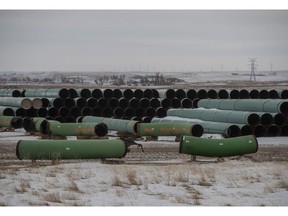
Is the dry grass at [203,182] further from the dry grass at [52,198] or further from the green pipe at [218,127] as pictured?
the green pipe at [218,127]

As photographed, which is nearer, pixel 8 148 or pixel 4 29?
pixel 4 29

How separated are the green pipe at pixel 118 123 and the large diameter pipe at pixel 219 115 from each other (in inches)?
101

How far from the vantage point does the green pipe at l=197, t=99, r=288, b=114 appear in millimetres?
19223

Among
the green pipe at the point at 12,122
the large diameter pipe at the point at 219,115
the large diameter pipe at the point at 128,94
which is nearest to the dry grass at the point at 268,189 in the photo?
the large diameter pipe at the point at 219,115

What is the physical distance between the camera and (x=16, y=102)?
76.3 feet

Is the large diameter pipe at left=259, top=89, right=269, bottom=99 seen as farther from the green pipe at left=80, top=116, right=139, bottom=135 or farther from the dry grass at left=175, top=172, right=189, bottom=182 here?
the dry grass at left=175, top=172, right=189, bottom=182

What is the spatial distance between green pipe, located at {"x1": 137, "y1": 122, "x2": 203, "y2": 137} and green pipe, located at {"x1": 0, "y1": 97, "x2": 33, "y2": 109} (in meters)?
5.73

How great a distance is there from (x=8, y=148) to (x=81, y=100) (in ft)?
18.2

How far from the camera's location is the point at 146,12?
1214cm

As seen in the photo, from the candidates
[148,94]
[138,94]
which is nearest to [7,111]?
[138,94]

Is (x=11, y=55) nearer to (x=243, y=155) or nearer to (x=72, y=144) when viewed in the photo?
(x=72, y=144)

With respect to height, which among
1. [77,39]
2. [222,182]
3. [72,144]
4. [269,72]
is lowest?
[222,182]

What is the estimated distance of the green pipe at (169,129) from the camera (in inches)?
749

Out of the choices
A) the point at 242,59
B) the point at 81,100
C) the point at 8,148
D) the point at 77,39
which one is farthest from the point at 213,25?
the point at 81,100
